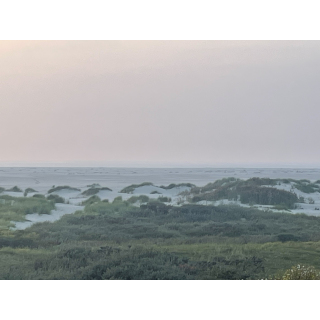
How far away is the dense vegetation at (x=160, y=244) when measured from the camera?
748cm

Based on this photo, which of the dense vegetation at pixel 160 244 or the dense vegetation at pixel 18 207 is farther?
the dense vegetation at pixel 18 207

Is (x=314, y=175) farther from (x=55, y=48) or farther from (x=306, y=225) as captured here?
(x=55, y=48)

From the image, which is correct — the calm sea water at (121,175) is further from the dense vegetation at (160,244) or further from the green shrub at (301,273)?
the green shrub at (301,273)

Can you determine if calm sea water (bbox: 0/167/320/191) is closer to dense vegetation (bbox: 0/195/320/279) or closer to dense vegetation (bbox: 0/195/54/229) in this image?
dense vegetation (bbox: 0/195/54/229)

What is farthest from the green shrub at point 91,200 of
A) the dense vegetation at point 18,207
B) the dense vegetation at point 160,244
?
the dense vegetation at point 18,207

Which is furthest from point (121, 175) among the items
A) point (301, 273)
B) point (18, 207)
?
point (301, 273)

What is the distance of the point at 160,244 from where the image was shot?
26.6 ft

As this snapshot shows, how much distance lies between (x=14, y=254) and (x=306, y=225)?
666 cm

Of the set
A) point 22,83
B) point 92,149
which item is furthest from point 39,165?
point 22,83

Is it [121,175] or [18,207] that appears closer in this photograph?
[18,207]

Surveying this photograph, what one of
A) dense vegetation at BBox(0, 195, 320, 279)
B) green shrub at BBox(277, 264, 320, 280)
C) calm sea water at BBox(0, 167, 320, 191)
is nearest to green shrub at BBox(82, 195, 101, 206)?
dense vegetation at BBox(0, 195, 320, 279)

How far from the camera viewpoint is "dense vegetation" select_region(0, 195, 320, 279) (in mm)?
7477

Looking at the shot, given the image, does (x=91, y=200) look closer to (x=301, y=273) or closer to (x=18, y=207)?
(x=18, y=207)

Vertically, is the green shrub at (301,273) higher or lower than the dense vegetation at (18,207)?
lower
